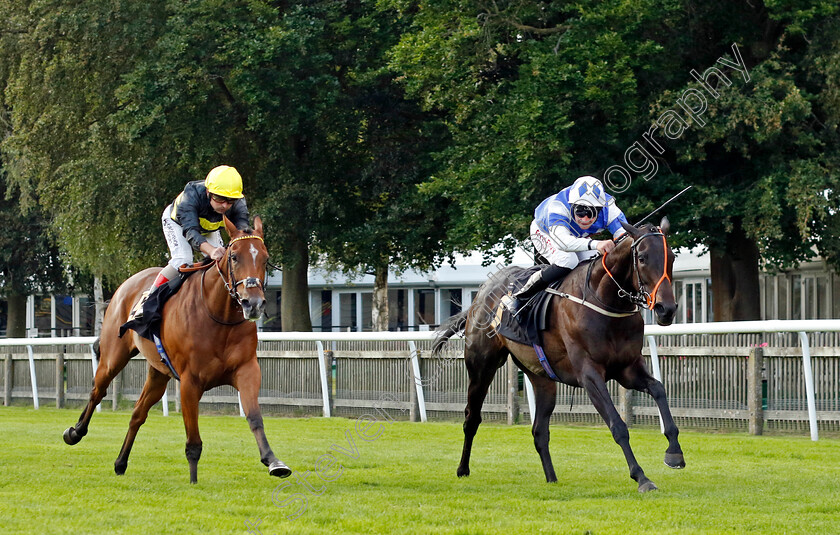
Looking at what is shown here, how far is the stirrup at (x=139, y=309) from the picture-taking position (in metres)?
7.81

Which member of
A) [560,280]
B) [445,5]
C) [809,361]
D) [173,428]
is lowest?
[173,428]

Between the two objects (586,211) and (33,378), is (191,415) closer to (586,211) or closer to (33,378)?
(586,211)

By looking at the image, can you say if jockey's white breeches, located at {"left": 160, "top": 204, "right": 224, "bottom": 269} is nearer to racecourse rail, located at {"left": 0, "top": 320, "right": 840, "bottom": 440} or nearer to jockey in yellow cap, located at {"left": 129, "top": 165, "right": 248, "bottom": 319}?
jockey in yellow cap, located at {"left": 129, "top": 165, "right": 248, "bottom": 319}

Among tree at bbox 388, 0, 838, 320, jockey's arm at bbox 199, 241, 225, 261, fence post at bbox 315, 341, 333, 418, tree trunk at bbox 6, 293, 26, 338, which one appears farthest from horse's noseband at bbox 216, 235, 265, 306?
tree trunk at bbox 6, 293, 26, 338

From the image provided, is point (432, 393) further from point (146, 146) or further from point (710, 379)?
point (146, 146)

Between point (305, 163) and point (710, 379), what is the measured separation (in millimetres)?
13256

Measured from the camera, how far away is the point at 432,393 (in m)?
13.7

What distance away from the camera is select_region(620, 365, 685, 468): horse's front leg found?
6430 mm

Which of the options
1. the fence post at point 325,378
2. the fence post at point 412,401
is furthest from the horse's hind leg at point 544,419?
the fence post at point 325,378

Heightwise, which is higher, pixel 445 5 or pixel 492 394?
pixel 445 5

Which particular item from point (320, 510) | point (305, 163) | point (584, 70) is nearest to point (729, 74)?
point (584, 70)

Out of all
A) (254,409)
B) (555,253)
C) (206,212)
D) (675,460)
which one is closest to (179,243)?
(206,212)

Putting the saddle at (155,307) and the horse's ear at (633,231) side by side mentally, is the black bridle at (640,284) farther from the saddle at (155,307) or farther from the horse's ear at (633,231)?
the saddle at (155,307)

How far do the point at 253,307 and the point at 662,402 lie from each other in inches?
96.3
